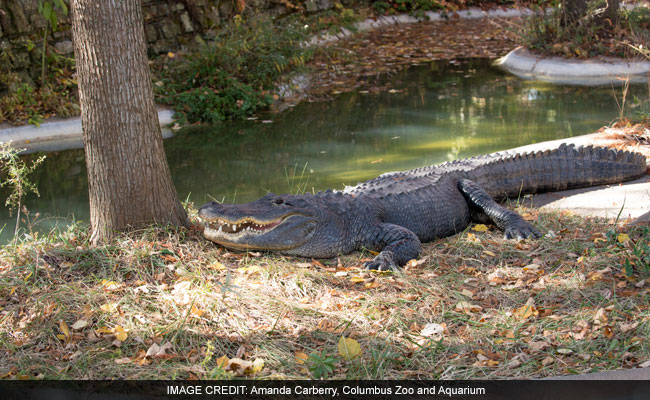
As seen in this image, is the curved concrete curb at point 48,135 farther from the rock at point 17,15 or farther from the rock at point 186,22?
the rock at point 186,22

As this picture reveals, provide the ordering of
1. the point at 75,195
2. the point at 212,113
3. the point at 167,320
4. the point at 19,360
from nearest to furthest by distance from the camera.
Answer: the point at 19,360, the point at 167,320, the point at 75,195, the point at 212,113

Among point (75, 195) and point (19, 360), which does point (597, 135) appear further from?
point (19, 360)

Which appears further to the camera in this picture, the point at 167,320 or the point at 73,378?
the point at 167,320

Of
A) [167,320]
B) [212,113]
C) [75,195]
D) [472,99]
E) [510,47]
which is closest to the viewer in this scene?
[167,320]

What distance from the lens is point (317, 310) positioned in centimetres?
416

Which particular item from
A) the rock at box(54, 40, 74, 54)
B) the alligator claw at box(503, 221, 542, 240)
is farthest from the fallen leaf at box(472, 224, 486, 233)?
the rock at box(54, 40, 74, 54)

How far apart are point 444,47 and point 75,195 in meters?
12.5

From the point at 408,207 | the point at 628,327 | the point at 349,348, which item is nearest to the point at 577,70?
the point at 408,207

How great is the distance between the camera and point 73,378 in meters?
3.51

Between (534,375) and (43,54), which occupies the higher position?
(43,54)

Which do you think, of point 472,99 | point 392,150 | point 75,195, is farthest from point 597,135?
point 75,195

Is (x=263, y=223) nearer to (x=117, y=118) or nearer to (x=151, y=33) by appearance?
(x=117, y=118)

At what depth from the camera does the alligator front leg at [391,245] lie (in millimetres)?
4926

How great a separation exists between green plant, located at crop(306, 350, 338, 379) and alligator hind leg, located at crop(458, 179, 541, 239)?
2.61m
